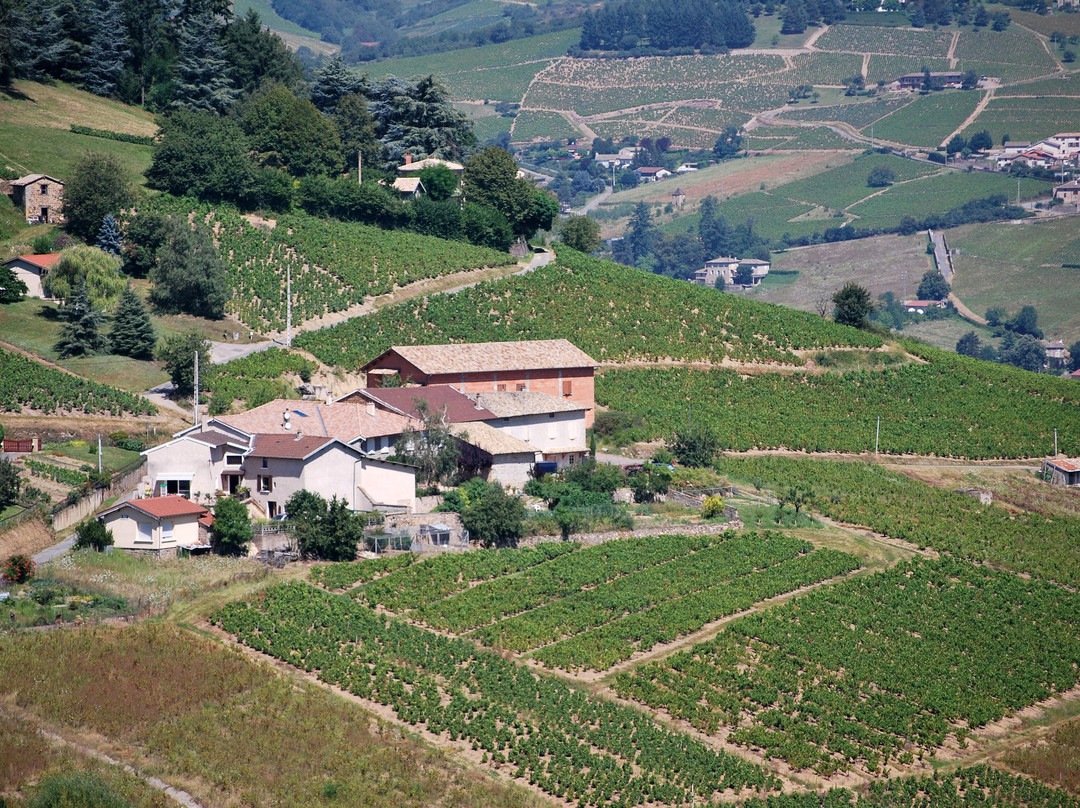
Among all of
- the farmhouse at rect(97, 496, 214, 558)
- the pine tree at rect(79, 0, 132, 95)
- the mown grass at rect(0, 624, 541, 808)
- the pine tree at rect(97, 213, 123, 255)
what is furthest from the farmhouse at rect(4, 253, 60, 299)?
the mown grass at rect(0, 624, 541, 808)

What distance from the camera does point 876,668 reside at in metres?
49.1

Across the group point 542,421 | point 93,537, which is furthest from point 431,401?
point 93,537

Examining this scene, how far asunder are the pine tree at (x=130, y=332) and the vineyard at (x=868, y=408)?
2429cm

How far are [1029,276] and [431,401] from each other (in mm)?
142144

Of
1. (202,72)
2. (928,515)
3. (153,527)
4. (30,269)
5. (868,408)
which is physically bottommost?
(928,515)

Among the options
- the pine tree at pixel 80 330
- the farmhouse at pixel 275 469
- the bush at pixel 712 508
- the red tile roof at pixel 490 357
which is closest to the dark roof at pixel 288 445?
the farmhouse at pixel 275 469

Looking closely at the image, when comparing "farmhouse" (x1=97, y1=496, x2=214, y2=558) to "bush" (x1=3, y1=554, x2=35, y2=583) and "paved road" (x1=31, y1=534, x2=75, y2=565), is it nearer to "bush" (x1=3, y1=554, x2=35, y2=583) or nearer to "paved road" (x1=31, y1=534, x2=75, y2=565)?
"paved road" (x1=31, y1=534, x2=75, y2=565)

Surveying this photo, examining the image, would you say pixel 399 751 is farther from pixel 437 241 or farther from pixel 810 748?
pixel 437 241

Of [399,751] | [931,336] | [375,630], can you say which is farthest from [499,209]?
[931,336]

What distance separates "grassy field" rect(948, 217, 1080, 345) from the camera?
7082 inches

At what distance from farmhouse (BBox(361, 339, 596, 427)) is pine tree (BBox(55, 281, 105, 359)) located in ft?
44.8

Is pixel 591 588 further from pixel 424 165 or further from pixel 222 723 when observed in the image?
pixel 424 165

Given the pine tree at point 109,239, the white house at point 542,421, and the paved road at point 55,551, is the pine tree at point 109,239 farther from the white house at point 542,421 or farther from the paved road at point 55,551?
the paved road at point 55,551

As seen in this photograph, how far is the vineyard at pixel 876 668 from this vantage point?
44.2 m
